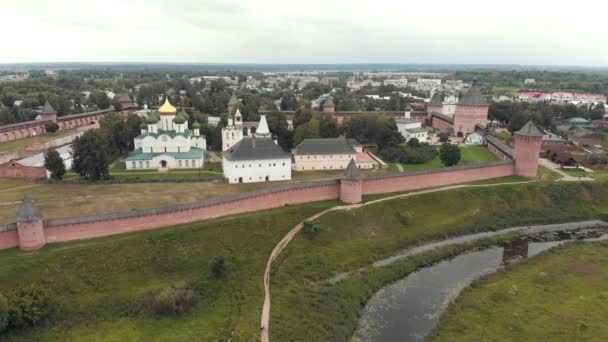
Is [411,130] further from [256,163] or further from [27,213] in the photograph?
[27,213]

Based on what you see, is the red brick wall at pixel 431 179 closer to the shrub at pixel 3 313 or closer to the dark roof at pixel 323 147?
the dark roof at pixel 323 147

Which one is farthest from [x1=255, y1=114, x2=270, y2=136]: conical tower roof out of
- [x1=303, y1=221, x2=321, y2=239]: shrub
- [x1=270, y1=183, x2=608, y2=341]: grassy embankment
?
[x1=303, y1=221, x2=321, y2=239]: shrub

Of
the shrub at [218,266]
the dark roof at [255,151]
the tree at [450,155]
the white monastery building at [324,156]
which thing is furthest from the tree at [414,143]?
the shrub at [218,266]

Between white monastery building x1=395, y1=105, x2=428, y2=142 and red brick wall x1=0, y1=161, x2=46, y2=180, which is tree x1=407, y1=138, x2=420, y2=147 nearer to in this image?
white monastery building x1=395, y1=105, x2=428, y2=142

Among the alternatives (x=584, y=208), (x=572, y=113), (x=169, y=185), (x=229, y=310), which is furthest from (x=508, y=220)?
(x=572, y=113)

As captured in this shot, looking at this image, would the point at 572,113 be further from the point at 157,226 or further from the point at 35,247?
the point at 35,247

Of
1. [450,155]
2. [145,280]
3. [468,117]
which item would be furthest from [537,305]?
[468,117]
